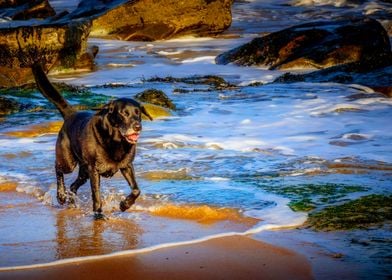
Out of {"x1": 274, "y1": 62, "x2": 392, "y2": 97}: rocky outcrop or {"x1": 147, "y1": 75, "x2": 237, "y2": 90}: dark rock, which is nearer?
{"x1": 274, "y1": 62, "x2": 392, "y2": 97}: rocky outcrop

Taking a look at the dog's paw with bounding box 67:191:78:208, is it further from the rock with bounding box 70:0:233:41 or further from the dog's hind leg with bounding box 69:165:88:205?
the rock with bounding box 70:0:233:41

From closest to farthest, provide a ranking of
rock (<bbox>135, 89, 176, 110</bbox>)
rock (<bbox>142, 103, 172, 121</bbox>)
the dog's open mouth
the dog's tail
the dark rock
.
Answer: the dog's open mouth → the dog's tail → rock (<bbox>142, 103, 172, 121</bbox>) → rock (<bbox>135, 89, 176, 110</bbox>) → the dark rock

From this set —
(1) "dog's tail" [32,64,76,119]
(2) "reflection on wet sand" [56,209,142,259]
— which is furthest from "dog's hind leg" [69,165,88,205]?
(1) "dog's tail" [32,64,76,119]

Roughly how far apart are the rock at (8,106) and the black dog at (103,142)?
230 inches

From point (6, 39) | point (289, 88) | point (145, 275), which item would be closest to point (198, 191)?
point (145, 275)

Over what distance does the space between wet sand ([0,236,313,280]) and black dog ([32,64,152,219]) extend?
43.4 inches

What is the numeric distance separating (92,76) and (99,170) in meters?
13.4

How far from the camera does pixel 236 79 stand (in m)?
18.9

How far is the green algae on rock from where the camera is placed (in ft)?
19.2

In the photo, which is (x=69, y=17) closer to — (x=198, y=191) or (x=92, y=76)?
(x=92, y=76)

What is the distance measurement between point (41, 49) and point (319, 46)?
24.0ft

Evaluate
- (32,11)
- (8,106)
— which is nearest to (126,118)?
(8,106)

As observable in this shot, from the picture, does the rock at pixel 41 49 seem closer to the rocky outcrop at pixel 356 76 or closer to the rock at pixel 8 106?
Answer: the rock at pixel 8 106

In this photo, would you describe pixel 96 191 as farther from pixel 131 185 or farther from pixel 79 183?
pixel 79 183
